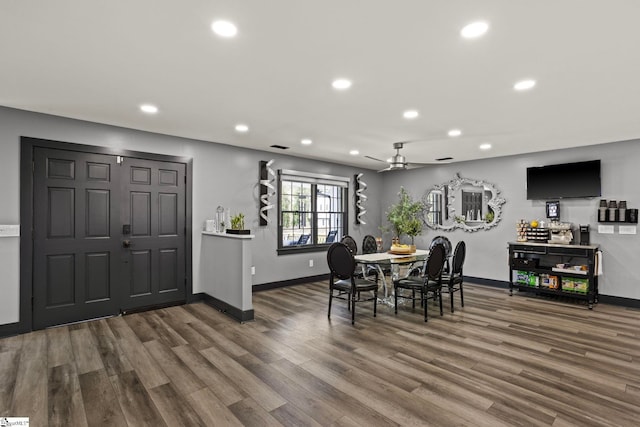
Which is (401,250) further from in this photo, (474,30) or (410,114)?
(474,30)

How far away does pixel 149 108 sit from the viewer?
361cm

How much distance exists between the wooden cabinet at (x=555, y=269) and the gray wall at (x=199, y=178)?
3.16 m

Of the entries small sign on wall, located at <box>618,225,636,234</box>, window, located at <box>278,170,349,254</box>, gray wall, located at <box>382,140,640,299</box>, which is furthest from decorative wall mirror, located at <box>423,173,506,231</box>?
window, located at <box>278,170,349,254</box>

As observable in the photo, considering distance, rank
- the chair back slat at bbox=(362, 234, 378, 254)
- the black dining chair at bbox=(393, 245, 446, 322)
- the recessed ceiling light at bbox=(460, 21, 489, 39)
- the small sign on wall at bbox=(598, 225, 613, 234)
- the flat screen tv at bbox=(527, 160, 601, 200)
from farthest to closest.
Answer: the chair back slat at bbox=(362, 234, 378, 254) → the flat screen tv at bbox=(527, 160, 601, 200) → the small sign on wall at bbox=(598, 225, 613, 234) → the black dining chair at bbox=(393, 245, 446, 322) → the recessed ceiling light at bbox=(460, 21, 489, 39)

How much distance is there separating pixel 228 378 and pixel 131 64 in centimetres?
260

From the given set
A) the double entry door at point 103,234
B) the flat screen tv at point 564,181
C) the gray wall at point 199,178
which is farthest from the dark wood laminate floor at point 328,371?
the flat screen tv at point 564,181

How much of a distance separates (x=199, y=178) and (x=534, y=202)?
5715mm

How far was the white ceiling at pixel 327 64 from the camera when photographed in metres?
1.91

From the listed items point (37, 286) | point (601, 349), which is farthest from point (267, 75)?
point (601, 349)

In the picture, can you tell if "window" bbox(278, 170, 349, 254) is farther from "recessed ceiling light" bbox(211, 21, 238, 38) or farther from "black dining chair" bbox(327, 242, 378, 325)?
"recessed ceiling light" bbox(211, 21, 238, 38)

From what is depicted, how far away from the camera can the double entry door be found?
12.7 ft

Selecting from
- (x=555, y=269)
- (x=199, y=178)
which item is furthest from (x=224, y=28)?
(x=555, y=269)

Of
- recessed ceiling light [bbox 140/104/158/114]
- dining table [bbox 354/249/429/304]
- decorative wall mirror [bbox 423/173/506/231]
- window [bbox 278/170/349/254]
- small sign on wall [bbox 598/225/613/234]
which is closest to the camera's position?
recessed ceiling light [bbox 140/104/158/114]

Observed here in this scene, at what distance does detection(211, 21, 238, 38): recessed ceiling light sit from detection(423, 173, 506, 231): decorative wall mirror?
5811 mm
